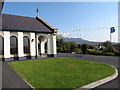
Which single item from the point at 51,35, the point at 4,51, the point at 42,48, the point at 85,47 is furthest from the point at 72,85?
the point at 85,47

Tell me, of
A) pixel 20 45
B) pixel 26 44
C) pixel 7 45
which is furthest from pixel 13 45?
pixel 26 44

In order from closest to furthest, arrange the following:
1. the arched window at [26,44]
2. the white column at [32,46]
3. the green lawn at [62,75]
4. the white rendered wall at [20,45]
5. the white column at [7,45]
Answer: the green lawn at [62,75], the white column at [7,45], the white rendered wall at [20,45], the white column at [32,46], the arched window at [26,44]

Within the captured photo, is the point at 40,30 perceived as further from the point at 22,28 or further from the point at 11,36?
the point at 11,36

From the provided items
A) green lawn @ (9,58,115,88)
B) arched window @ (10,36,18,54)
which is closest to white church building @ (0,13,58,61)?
arched window @ (10,36,18,54)

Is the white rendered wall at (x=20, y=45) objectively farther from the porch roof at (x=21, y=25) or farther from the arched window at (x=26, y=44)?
the arched window at (x=26, y=44)

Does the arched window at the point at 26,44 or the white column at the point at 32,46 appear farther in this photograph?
the arched window at the point at 26,44

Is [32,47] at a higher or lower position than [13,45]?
lower

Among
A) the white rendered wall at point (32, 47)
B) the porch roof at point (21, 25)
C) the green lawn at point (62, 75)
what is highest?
the porch roof at point (21, 25)

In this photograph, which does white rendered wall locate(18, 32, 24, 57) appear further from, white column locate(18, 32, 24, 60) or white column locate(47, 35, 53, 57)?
white column locate(47, 35, 53, 57)

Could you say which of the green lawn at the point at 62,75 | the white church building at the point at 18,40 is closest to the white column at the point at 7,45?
the white church building at the point at 18,40

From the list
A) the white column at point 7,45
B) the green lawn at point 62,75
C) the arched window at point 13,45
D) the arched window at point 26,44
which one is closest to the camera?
the green lawn at point 62,75

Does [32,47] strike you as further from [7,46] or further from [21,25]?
[21,25]

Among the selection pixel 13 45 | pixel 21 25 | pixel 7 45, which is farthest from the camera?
pixel 21 25

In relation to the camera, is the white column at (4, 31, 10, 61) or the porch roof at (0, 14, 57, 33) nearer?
the white column at (4, 31, 10, 61)
